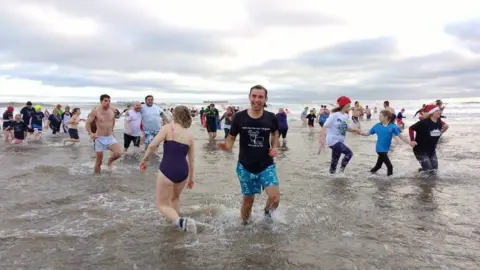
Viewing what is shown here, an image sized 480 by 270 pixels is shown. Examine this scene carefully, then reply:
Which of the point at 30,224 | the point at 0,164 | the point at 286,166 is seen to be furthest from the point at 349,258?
the point at 0,164

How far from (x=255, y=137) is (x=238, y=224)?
120 cm

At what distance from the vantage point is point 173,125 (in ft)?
16.9

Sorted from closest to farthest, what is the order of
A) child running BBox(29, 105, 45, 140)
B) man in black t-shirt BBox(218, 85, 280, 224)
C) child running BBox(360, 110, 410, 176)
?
1. man in black t-shirt BBox(218, 85, 280, 224)
2. child running BBox(360, 110, 410, 176)
3. child running BBox(29, 105, 45, 140)

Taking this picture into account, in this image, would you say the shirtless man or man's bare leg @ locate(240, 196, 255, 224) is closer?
man's bare leg @ locate(240, 196, 255, 224)

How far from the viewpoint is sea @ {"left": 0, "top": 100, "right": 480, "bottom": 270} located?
4.10m

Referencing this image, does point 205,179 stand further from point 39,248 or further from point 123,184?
point 39,248

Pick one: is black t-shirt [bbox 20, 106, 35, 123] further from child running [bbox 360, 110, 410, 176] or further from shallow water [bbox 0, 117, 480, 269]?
child running [bbox 360, 110, 410, 176]

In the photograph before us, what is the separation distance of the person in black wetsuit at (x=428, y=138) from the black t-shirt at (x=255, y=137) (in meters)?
4.76

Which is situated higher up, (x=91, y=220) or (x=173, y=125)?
(x=173, y=125)

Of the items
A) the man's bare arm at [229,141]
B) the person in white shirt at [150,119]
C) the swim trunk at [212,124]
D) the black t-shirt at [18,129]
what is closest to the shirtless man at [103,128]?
the person in white shirt at [150,119]

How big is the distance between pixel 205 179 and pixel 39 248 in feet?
14.3

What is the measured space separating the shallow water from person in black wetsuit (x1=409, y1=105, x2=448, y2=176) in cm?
31

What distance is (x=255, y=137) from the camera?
4828 mm

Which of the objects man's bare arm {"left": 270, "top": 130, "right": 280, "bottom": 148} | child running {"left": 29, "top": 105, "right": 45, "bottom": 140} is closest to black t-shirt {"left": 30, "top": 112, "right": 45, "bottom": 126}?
child running {"left": 29, "top": 105, "right": 45, "bottom": 140}
